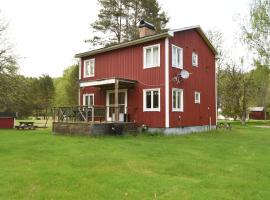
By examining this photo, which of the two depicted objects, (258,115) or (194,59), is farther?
(258,115)

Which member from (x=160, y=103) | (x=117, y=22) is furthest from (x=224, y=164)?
(x=117, y=22)

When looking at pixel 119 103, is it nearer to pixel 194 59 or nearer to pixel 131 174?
pixel 194 59

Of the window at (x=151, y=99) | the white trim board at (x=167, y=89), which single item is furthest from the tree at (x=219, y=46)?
the window at (x=151, y=99)

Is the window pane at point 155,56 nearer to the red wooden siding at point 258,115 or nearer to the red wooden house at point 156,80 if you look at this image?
the red wooden house at point 156,80

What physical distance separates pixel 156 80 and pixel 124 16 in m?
22.0

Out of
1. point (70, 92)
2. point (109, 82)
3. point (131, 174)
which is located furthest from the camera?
point (70, 92)

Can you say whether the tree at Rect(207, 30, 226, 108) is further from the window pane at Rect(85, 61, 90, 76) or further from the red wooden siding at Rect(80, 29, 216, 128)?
the window pane at Rect(85, 61, 90, 76)

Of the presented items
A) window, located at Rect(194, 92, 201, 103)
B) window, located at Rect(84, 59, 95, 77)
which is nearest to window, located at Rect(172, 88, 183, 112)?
window, located at Rect(194, 92, 201, 103)

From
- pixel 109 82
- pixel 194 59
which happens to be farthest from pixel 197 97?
pixel 109 82

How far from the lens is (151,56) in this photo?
18.9 meters

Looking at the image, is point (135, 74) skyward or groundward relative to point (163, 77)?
skyward

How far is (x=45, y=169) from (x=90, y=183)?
1791 millimetres

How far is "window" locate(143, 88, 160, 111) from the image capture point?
18.5m

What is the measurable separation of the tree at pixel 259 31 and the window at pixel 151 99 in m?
16.6
